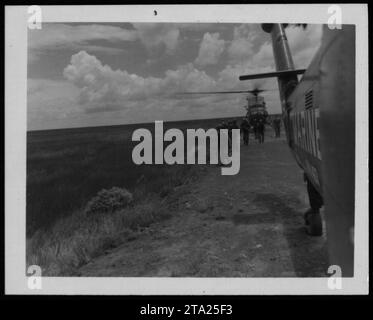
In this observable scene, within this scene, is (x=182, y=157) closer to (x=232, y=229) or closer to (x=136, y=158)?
(x=136, y=158)

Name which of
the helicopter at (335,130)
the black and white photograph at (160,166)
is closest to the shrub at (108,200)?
the black and white photograph at (160,166)

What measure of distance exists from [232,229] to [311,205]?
91cm

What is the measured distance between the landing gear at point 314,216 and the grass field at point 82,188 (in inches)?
52.5

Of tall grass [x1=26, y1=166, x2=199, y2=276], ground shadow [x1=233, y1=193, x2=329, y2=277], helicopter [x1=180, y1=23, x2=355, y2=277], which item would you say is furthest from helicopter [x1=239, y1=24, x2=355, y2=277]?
tall grass [x1=26, y1=166, x2=199, y2=276]

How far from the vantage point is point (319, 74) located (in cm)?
239

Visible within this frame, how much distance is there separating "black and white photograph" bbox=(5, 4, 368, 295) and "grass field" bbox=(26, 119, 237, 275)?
0.05 ft

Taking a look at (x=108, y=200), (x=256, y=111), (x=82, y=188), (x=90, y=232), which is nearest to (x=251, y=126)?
(x=256, y=111)

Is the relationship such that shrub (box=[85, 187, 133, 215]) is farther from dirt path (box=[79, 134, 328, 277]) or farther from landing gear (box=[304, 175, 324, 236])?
landing gear (box=[304, 175, 324, 236])

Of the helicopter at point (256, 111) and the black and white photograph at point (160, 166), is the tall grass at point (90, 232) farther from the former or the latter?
the helicopter at point (256, 111)

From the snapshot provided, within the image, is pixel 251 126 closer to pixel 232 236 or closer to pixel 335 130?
pixel 232 236

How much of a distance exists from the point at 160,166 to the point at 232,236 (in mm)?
1063

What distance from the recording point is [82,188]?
138 inches

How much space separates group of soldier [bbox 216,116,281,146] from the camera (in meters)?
3.42

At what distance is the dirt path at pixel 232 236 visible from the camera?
3287 millimetres
